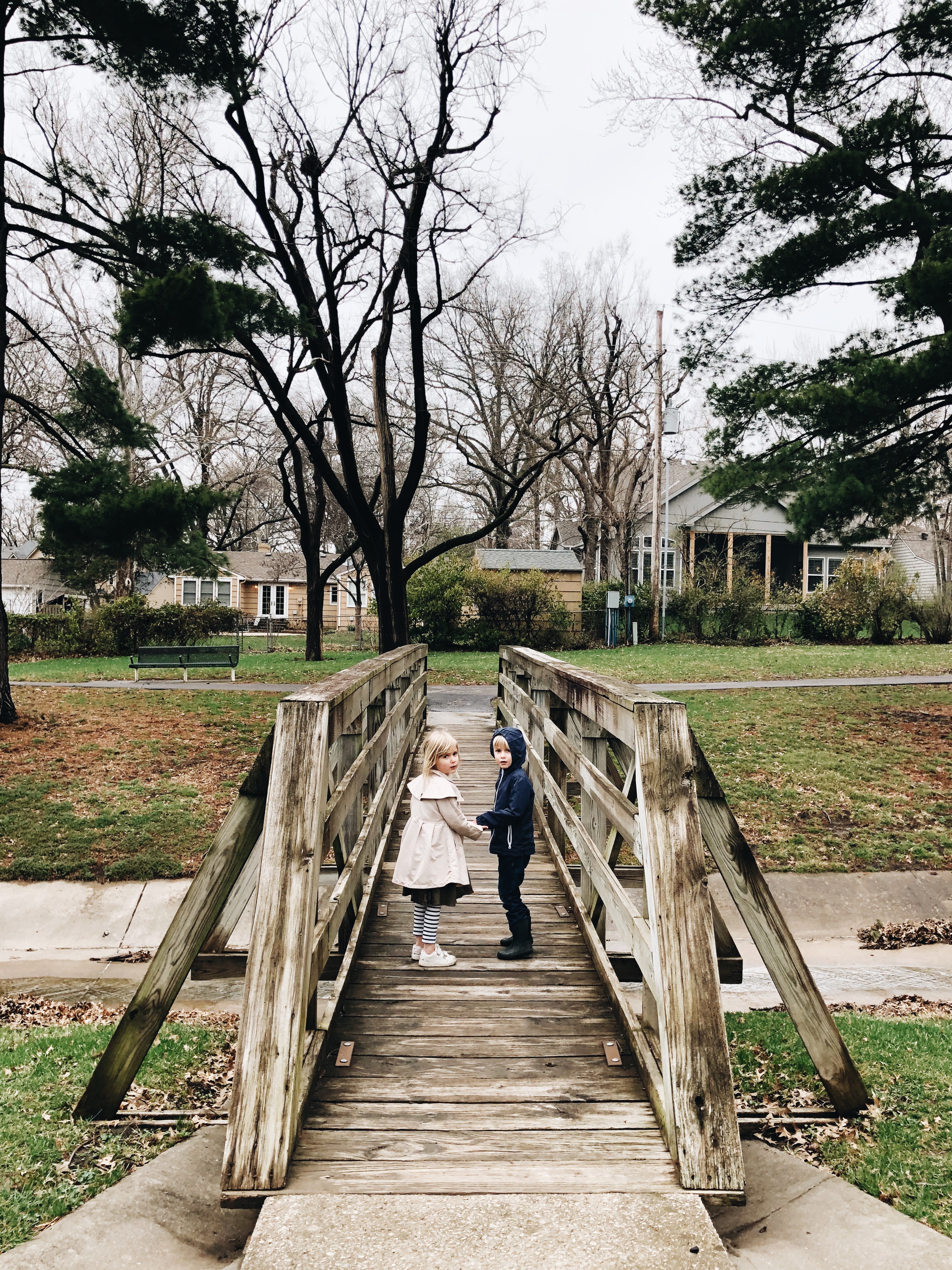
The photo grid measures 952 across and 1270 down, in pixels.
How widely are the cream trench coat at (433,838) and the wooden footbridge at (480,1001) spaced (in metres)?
0.27

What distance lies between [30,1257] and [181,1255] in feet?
1.34

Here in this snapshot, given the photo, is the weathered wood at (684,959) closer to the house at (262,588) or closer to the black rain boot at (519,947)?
the black rain boot at (519,947)

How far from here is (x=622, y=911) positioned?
3396 mm

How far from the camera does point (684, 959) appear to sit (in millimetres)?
2828

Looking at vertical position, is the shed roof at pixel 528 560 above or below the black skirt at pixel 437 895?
above

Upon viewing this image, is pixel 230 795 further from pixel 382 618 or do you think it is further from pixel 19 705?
pixel 382 618

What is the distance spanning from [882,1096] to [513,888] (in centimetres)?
177

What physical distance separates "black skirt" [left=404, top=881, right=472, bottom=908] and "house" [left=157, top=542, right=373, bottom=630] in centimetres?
4312

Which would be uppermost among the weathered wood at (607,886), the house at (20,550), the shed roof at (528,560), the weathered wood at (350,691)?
the house at (20,550)

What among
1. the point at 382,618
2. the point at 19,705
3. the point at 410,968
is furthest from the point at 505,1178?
the point at 382,618

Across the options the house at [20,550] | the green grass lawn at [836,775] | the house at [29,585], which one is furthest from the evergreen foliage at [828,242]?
the house at [20,550]

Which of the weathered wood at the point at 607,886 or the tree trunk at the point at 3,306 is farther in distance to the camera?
the tree trunk at the point at 3,306

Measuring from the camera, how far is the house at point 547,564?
103 ft

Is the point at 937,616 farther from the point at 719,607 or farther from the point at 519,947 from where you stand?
the point at 519,947
